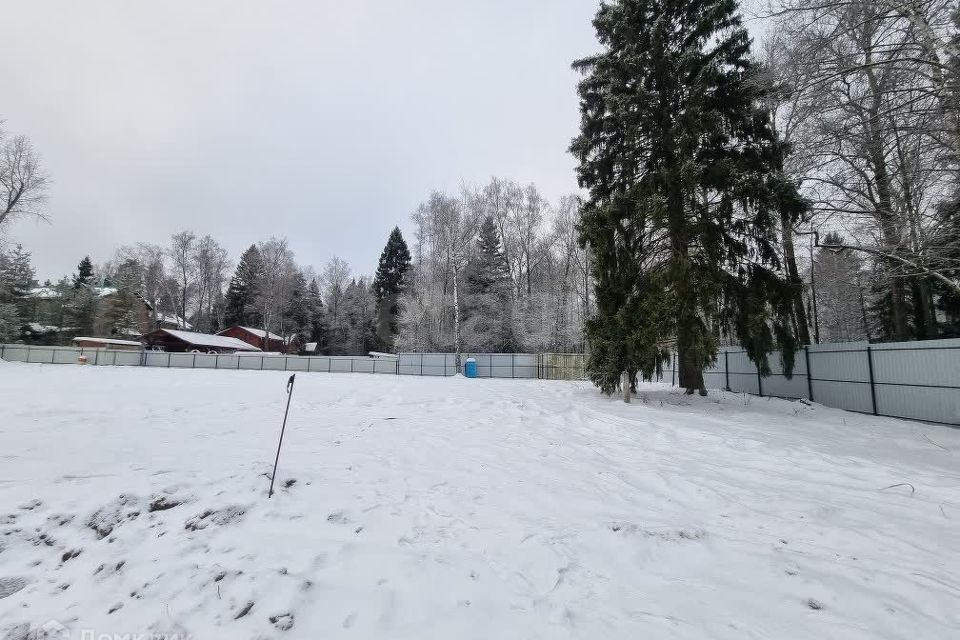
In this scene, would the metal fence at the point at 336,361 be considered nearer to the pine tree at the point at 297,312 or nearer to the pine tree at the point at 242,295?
the pine tree at the point at 297,312

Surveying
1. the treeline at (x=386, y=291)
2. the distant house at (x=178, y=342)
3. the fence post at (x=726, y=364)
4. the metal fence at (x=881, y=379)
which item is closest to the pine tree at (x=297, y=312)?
the treeline at (x=386, y=291)

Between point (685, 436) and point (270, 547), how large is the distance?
6.46 meters

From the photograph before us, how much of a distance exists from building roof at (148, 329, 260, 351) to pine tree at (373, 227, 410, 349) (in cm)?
1292

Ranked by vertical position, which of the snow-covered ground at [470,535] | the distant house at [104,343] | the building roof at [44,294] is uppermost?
the building roof at [44,294]

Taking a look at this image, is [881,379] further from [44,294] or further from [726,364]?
[44,294]

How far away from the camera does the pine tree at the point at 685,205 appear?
980 cm

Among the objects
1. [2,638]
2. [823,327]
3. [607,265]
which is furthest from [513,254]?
[2,638]

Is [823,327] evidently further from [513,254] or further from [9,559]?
[9,559]

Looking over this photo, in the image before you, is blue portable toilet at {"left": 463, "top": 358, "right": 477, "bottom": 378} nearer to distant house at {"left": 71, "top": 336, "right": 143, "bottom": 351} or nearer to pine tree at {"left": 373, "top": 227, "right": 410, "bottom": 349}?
pine tree at {"left": 373, "top": 227, "right": 410, "bottom": 349}

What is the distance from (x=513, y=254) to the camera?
3030cm

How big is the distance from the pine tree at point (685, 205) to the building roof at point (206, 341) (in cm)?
3538

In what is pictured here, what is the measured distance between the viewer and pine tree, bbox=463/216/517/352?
27438 mm

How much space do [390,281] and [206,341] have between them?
17706mm

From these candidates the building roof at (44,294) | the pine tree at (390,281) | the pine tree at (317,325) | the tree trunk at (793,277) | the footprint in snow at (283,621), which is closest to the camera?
the footprint in snow at (283,621)
